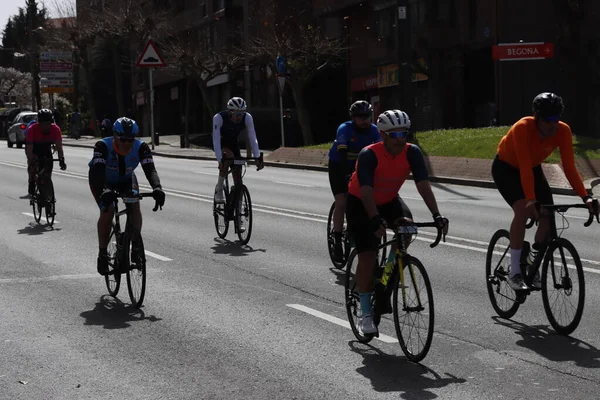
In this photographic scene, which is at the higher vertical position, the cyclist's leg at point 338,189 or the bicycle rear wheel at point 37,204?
the cyclist's leg at point 338,189

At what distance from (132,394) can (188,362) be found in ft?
2.97

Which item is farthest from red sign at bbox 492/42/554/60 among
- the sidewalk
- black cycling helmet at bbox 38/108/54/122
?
black cycling helmet at bbox 38/108/54/122

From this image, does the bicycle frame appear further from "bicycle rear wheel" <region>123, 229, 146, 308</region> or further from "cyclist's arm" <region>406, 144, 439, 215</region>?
"bicycle rear wheel" <region>123, 229, 146, 308</region>

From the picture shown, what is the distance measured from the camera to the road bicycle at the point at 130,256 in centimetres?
993

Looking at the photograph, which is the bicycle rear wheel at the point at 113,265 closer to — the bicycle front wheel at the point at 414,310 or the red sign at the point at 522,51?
the bicycle front wheel at the point at 414,310

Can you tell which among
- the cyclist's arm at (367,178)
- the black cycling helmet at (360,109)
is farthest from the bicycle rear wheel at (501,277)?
the black cycling helmet at (360,109)

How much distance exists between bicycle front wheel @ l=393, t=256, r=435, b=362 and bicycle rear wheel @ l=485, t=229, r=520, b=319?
5.29 feet

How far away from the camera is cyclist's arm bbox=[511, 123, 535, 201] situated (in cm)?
829

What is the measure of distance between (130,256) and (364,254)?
2.95 m

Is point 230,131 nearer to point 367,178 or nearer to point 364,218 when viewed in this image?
point 364,218

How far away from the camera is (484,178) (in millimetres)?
25391

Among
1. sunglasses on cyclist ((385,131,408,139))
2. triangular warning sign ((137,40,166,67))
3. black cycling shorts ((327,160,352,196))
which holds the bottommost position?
black cycling shorts ((327,160,352,196))

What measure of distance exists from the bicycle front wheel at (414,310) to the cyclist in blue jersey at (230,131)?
22.4ft

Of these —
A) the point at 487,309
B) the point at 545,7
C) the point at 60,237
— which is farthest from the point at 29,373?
the point at 545,7
